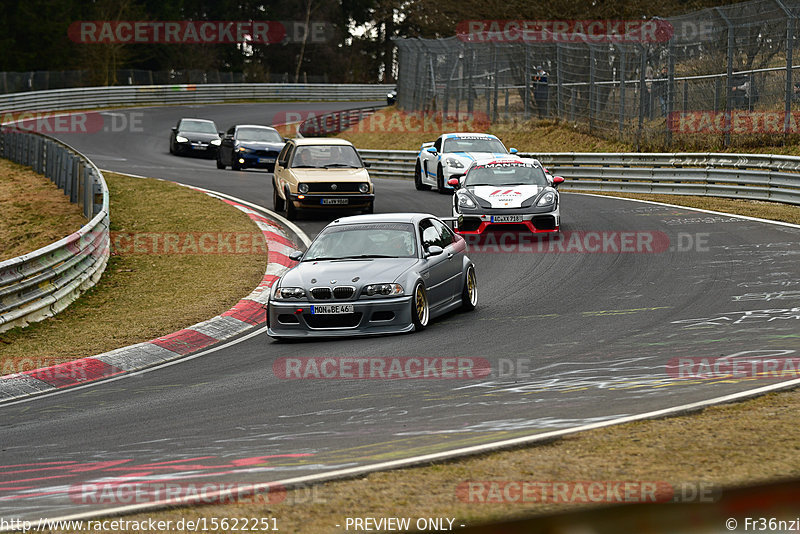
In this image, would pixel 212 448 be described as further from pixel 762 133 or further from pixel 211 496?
pixel 762 133

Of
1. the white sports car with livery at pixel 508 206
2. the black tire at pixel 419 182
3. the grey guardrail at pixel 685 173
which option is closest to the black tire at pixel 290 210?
the white sports car with livery at pixel 508 206

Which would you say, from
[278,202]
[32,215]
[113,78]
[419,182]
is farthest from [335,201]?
[113,78]

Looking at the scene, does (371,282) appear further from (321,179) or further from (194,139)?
(194,139)

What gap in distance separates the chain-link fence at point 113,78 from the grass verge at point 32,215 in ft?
106

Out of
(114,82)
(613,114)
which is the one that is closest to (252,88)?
(114,82)

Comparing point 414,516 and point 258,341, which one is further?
point 258,341

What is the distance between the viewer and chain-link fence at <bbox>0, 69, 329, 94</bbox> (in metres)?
59.8

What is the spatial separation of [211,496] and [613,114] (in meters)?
28.0

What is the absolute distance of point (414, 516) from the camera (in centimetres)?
481

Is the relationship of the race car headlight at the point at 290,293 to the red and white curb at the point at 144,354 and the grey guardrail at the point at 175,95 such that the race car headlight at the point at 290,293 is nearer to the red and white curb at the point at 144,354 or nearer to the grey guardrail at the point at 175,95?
the red and white curb at the point at 144,354

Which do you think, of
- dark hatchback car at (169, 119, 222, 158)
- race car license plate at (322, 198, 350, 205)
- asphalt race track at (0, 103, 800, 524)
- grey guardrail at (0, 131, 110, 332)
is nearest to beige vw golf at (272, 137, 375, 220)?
race car license plate at (322, 198, 350, 205)

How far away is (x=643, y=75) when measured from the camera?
93.8 feet

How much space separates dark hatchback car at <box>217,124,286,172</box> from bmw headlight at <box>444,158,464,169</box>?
9.27 metres

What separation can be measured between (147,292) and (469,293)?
5393 mm
